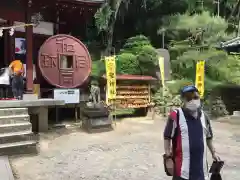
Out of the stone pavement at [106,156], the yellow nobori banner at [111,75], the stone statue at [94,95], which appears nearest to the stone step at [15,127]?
the stone pavement at [106,156]

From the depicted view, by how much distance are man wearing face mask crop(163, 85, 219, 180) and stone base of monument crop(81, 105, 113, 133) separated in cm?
783

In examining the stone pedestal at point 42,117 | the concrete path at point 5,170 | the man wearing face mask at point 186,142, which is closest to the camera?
the man wearing face mask at point 186,142

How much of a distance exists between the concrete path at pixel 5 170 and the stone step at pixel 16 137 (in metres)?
0.55

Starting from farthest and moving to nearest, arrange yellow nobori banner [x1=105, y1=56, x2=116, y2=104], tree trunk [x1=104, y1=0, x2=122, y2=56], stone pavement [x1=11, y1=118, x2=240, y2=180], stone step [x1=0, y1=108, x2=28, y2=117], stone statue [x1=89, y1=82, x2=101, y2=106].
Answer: tree trunk [x1=104, y1=0, x2=122, y2=56] < stone statue [x1=89, y1=82, x2=101, y2=106] < yellow nobori banner [x1=105, y1=56, x2=116, y2=104] < stone step [x1=0, y1=108, x2=28, y2=117] < stone pavement [x1=11, y1=118, x2=240, y2=180]

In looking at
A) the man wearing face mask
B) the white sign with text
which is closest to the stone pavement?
the white sign with text

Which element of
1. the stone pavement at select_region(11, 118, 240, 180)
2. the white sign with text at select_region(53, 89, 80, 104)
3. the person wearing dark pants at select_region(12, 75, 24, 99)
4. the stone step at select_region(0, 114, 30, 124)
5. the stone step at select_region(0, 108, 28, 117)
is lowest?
the stone pavement at select_region(11, 118, 240, 180)

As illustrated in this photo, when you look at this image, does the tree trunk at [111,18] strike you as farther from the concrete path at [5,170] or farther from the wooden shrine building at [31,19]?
the concrete path at [5,170]

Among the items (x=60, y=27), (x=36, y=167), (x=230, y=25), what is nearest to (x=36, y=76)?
(x=60, y=27)

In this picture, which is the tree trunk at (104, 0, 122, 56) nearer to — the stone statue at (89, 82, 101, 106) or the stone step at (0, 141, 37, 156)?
the stone statue at (89, 82, 101, 106)

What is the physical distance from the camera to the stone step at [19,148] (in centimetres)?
823

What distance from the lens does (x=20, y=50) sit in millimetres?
13047

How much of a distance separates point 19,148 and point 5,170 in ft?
5.97

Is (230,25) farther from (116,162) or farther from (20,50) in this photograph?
(116,162)

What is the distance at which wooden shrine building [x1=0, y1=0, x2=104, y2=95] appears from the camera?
11.1 meters
